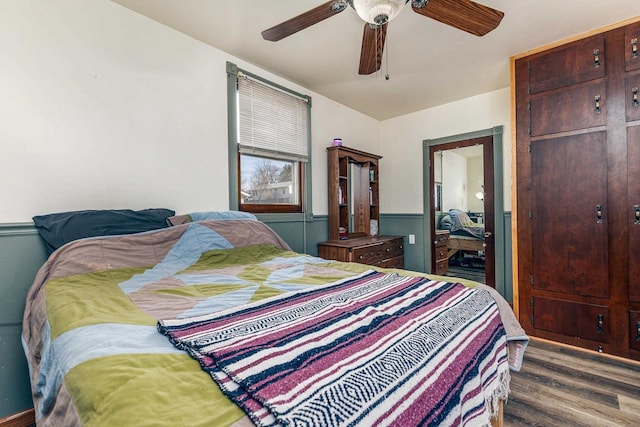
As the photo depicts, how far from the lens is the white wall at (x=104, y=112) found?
162 cm

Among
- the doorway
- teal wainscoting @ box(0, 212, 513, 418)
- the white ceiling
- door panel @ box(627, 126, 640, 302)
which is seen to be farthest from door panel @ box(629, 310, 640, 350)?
teal wainscoting @ box(0, 212, 513, 418)

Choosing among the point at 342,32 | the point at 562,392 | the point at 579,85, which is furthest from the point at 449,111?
the point at 562,392

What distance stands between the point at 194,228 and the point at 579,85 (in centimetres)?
319

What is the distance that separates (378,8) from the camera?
1396mm

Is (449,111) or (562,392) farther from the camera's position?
(449,111)

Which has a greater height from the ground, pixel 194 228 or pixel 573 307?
pixel 194 228

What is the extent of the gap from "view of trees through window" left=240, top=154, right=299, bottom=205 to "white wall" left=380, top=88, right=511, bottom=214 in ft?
5.81

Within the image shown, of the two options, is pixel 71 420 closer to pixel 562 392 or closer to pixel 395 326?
pixel 395 326

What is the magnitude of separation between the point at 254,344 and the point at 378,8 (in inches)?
60.9

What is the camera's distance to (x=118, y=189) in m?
1.97

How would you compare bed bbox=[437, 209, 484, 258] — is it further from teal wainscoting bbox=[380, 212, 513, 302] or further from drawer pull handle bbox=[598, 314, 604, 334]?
drawer pull handle bbox=[598, 314, 604, 334]

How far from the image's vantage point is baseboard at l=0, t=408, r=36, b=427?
1.58 m

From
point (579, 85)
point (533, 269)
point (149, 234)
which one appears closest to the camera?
point (149, 234)

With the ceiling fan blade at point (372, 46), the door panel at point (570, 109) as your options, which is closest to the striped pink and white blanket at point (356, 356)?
the ceiling fan blade at point (372, 46)
